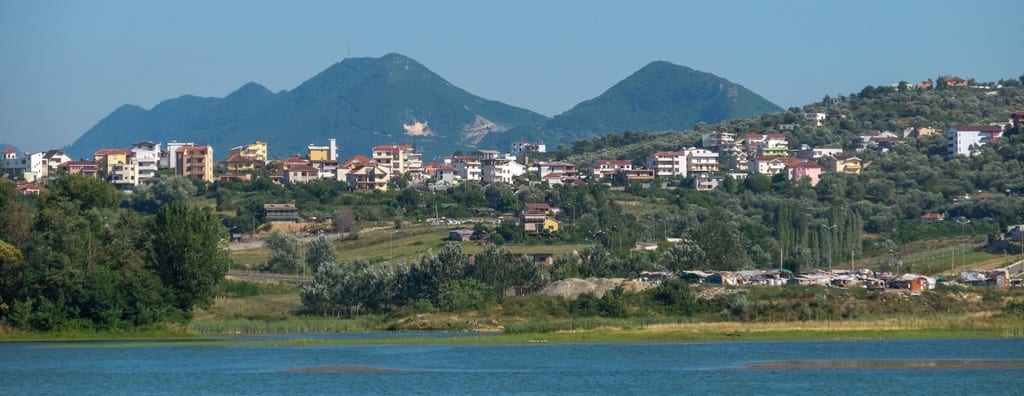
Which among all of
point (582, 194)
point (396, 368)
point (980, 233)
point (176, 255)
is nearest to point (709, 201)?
point (582, 194)

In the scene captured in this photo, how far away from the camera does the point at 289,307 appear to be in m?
73.0

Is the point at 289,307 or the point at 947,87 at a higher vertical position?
the point at 947,87

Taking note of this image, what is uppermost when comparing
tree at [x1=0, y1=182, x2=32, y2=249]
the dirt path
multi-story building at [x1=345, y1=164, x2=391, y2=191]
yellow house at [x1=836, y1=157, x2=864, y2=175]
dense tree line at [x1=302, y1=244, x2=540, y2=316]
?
yellow house at [x1=836, y1=157, x2=864, y2=175]

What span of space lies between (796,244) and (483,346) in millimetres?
40890

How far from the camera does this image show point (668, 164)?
14788 centimetres

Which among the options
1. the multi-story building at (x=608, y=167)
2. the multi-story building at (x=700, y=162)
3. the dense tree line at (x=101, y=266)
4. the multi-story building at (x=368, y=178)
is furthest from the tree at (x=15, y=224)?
the multi-story building at (x=700, y=162)

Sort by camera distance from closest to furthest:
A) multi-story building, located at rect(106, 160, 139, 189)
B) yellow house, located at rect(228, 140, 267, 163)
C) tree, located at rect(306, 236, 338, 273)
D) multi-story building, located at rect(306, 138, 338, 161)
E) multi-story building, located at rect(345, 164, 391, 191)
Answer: tree, located at rect(306, 236, 338, 273) < multi-story building, located at rect(345, 164, 391, 191) < multi-story building, located at rect(106, 160, 139, 189) < multi-story building, located at rect(306, 138, 338, 161) < yellow house, located at rect(228, 140, 267, 163)

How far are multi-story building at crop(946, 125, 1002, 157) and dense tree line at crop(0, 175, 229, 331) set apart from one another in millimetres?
90300

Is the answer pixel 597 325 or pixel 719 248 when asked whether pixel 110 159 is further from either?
pixel 597 325

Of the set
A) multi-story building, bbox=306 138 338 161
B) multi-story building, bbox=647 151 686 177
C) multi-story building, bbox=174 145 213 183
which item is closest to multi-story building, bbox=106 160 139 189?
multi-story building, bbox=174 145 213 183

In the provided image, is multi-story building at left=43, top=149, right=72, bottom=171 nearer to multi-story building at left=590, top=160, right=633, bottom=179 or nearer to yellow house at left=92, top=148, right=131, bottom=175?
yellow house at left=92, top=148, right=131, bottom=175

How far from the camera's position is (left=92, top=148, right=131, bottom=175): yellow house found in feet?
474

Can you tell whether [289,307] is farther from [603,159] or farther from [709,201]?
[603,159]

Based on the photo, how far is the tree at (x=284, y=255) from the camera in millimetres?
92438
